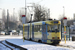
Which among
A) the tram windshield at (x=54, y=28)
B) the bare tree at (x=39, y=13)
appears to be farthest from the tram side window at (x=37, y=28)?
the bare tree at (x=39, y=13)

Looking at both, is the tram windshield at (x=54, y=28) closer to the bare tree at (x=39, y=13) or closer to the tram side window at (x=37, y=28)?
the tram side window at (x=37, y=28)

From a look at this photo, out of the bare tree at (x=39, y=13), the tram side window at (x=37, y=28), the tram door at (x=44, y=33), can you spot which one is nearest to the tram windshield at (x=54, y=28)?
the tram door at (x=44, y=33)

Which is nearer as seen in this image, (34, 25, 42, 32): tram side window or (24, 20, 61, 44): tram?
(24, 20, 61, 44): tram

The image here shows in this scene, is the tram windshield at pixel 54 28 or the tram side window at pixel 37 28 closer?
the tram windshield at pixel 54 28

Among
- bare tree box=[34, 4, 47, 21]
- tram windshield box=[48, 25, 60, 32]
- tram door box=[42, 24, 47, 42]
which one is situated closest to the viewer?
tram windshield box=[48, 25, 60, 32]

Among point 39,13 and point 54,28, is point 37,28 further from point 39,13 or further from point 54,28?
point 39,13

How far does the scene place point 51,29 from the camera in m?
25.6

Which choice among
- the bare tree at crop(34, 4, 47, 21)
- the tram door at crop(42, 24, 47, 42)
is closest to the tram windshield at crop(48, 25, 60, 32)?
the tram door at crop(42, 24, 47, 42)

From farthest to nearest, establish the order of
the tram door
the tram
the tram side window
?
the tram side window, the tram door, the tram

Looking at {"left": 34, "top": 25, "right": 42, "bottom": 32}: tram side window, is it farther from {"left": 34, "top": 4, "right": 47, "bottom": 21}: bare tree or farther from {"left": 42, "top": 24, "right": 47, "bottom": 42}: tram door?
{"left": 34, "top": 4, "right": 47, "bottom": 21}: bare tree

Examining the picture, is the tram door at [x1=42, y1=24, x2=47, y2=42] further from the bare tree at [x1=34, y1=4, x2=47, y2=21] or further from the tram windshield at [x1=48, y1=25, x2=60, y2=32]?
the bare tree at [x1=34, y1=4, x2=47, y2=21]

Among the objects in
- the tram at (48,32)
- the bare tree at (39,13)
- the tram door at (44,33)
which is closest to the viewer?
the tram at (48,32)

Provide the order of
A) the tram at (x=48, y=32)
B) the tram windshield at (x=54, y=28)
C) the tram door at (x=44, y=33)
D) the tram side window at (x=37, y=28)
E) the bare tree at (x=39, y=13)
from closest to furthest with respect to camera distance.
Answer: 1. the tram at (x=48, y=32)
2. the tram windshield at (x=54, y=28)
3. the tram door at (x=44, y=33)
4. the tram side window at (x=37, y=28)
5. the bare tree at (x=39, y=13)

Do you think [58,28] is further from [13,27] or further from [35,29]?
[13,27]
